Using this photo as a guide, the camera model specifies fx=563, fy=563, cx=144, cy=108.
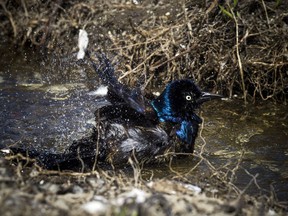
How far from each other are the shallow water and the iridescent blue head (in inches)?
12.1

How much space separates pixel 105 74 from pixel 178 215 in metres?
2.75

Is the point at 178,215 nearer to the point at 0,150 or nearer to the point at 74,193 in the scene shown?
the point at 74,193

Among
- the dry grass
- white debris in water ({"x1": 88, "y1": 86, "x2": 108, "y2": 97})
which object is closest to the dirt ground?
the dry grass

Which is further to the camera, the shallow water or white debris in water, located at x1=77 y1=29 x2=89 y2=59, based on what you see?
white debris in water, located at x1=77 y1=29 x2=89 y2=59

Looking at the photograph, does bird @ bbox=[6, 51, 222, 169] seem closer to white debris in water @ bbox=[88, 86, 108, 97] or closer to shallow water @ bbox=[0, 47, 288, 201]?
shallow water @ bbox=[0, 47, 288, 201]

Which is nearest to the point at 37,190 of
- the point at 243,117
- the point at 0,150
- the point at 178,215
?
the point at 178,215

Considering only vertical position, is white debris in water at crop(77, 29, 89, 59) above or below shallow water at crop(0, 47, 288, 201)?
above

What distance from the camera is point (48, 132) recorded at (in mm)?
5930

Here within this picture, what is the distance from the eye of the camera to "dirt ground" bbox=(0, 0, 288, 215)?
3.80m

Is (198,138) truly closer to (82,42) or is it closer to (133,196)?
(82,42)

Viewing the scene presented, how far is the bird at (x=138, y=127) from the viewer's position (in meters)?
5.29

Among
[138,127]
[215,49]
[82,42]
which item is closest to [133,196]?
[138,127]

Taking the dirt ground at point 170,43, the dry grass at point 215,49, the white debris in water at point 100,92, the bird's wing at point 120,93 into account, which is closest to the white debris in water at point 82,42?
the dirt ground at point 170,43

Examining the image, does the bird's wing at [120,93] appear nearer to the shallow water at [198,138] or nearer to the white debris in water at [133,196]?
the shallow water at [198,138]
